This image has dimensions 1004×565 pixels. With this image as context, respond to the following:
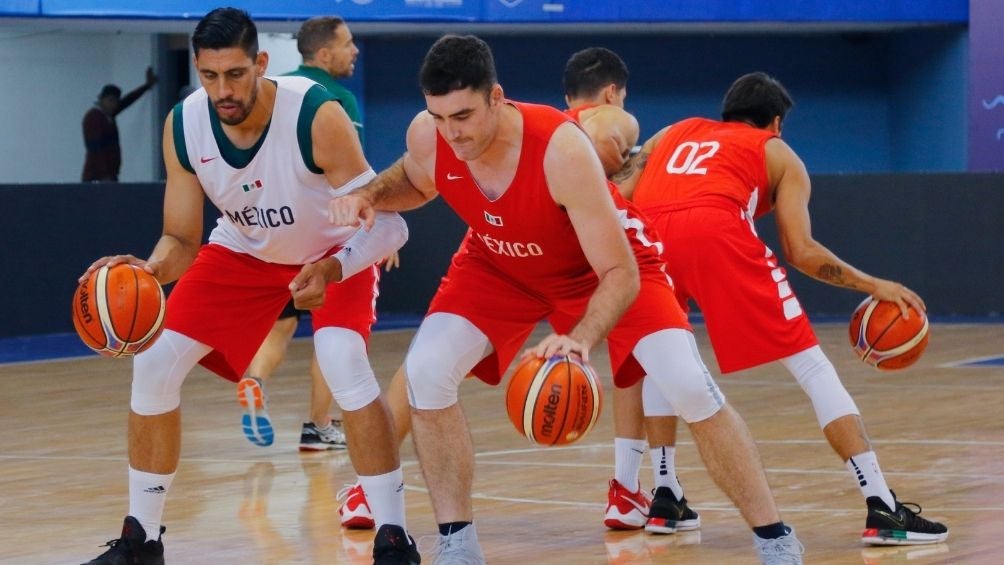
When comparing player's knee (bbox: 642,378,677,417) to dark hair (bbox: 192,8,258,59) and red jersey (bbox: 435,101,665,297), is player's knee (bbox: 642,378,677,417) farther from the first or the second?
dark hair (bbox: 192,8,258,59)

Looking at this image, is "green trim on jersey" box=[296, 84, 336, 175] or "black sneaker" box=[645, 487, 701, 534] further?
"black sneaker" box=[645, 487, 701, 534]

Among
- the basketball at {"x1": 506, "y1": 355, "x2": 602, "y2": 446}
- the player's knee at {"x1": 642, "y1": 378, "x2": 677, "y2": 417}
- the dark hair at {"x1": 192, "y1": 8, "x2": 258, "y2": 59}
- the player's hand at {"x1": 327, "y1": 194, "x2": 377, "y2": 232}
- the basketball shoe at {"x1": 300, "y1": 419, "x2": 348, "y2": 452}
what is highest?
the dark hair at {"x1": 192, "y1": 8, "x2": 258, "y2": 59}

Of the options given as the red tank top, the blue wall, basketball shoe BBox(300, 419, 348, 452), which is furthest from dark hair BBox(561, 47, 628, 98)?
the blue wall

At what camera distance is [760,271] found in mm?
5930

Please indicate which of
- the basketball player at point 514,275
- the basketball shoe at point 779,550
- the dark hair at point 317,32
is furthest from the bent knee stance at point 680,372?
the dark hair at point 317,32

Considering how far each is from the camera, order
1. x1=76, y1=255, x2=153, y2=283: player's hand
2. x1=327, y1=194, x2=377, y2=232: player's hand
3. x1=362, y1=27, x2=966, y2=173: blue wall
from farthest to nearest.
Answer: x1=362, y1=27, x2=966, y2=173: blue wall < x1=76, y1=255, x2=153, y2=283: player's hand < x1=327, y1=194, x2=377, y2=232: player's hand

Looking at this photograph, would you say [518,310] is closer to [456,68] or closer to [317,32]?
[456,68]

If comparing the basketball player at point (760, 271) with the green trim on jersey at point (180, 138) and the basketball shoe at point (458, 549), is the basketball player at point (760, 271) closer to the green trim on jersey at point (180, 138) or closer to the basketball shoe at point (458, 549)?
the basketball shoe at point (458, 549)

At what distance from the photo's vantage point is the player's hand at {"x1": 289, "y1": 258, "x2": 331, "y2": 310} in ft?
16.8

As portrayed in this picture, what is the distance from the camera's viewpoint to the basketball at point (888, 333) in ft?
19.5

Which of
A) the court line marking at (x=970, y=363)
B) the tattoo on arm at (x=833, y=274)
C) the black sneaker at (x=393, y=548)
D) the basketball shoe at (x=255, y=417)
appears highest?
the tattoo on arm at (x=833, y=274)

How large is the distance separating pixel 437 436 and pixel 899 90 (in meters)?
13.7

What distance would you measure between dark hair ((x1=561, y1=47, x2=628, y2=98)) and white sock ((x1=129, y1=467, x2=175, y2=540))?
95.9 inches

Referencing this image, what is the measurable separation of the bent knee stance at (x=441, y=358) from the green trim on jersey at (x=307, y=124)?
2.24ft
